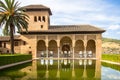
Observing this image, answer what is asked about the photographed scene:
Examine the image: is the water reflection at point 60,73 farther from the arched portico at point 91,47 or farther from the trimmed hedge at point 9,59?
the arched portico at point 91,47

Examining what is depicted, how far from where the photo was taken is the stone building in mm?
45250

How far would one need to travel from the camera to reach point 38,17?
48625 millimetres

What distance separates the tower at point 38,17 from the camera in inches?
1897

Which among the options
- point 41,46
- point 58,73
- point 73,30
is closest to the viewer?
point 58,73

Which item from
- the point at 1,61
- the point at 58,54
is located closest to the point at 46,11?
the point at 58,54

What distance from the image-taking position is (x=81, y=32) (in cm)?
4528

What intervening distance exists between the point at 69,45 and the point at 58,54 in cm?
428

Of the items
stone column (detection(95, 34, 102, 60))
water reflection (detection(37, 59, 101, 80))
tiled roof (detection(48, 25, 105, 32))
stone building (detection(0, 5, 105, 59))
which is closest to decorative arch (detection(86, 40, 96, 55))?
stone building (detection(0, 5, 105, 59))

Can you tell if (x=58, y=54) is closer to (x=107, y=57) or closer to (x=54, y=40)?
(x=54, y=40)

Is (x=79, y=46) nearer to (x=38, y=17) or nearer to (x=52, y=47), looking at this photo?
(x=52, y=47)

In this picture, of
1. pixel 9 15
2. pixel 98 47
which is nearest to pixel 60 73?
pixel 9 15

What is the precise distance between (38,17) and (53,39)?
621cm

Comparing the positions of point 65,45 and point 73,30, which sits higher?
point 73,30

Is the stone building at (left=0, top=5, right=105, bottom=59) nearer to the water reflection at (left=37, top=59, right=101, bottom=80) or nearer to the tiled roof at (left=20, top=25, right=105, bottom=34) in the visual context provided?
the tiled roof at (left=20, top=25, right=105, bottom=34)
